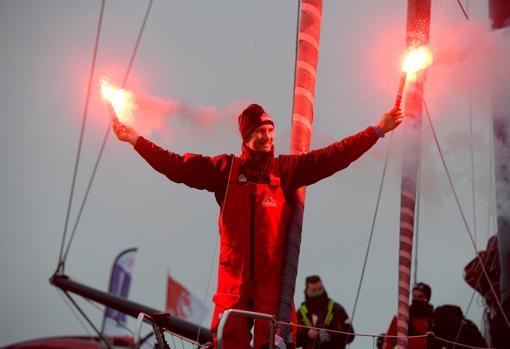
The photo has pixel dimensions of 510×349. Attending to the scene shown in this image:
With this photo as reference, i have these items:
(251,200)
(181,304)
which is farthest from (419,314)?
(181,304)

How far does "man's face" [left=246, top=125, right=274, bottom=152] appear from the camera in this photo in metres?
5.59

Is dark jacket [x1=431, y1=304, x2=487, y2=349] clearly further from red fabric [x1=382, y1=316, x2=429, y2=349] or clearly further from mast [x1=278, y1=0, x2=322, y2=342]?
mast [x1=278, y1=0, x2=322, y2=342]

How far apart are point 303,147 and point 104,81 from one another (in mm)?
1787

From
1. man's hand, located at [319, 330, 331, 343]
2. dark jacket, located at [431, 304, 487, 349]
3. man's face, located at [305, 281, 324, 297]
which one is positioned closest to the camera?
man's hand, located at [319, 330, 331, 343]

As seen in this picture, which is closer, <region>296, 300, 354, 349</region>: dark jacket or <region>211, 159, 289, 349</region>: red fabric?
<region>211, 159, 289, 349</region>: red fabric

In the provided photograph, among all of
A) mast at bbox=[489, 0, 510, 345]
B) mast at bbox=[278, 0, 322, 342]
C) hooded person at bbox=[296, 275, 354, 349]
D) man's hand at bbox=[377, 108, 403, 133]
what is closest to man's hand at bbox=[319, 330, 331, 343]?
hooded person at bbox=[296, 275, 354, 349]

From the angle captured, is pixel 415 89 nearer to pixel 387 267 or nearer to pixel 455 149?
pixel 455 149

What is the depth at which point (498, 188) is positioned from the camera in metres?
16.6

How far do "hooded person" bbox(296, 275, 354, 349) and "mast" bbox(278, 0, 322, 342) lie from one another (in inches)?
133

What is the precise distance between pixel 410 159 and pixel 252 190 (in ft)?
20.1

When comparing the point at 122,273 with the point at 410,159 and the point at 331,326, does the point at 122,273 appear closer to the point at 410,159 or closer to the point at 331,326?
the point at 410,159

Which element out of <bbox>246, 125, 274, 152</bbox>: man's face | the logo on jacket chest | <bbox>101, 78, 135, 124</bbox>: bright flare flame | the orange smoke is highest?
the orange smoke

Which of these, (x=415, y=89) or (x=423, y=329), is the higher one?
(x=415, y=89)

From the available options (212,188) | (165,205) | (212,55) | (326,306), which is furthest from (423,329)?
(165,205)
